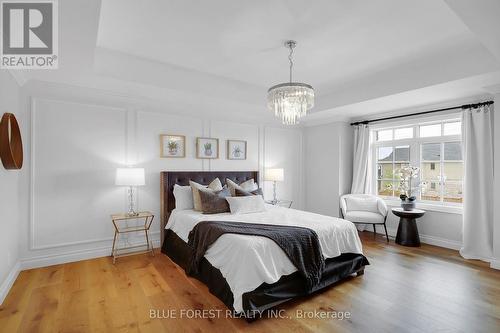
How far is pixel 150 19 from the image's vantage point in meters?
2.31

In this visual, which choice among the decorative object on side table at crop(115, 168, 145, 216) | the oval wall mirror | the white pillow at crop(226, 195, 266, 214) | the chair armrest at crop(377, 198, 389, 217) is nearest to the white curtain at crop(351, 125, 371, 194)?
the chair armrest at crop(377, 198, 389, 217)

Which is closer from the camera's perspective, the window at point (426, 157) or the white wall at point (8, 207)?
the white wall at point (8, 207)

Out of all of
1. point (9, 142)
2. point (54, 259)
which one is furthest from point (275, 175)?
point (9, 142)

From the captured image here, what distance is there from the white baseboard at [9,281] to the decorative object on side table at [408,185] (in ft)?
17.4

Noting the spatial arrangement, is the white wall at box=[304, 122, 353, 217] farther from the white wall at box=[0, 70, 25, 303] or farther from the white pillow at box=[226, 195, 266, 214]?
the white wall at box=[0, 70, 25, 303]

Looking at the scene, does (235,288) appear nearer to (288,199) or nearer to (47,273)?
(47,273)

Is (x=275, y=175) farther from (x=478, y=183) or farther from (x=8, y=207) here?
(x=8, y=207)

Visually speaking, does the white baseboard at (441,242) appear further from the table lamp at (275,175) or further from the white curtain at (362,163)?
the table lamp at (275,175)

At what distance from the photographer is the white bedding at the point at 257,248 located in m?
2.20

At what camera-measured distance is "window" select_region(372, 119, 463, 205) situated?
4176 millimetres

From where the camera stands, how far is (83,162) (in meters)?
3.57

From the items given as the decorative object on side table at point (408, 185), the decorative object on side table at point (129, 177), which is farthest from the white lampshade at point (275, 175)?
the decorative object on side table at point (129, 177)

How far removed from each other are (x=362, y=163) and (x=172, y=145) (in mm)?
3686

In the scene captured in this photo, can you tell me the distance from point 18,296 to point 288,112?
3.31m
